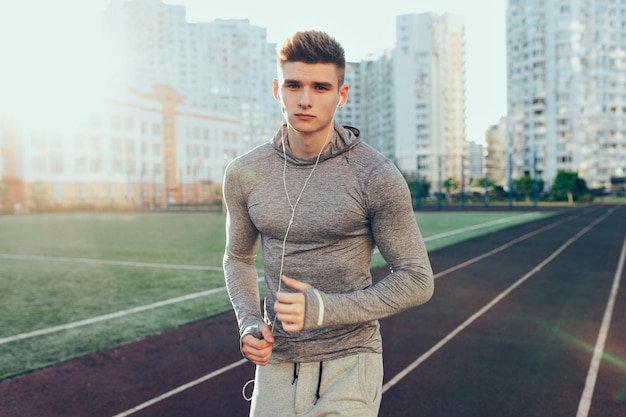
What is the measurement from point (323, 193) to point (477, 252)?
1263cm

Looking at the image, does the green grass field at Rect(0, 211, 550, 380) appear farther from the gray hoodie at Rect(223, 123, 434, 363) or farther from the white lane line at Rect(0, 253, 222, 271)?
the gray hoodie at Rect(223, 123, 434, 363)

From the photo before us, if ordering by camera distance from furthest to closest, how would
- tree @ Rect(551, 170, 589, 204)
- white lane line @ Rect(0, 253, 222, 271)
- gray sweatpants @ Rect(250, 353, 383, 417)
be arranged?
tree @ Rect(551, 170, 589, 204) → white lane line @ Rect(0, 253, 222, 271) → gray sweatpants @ Rect(250, 353, 383, 417)

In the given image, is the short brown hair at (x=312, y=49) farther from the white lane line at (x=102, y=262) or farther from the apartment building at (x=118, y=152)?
the apartment building at (x=118, y=152)

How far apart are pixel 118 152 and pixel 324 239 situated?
208ft

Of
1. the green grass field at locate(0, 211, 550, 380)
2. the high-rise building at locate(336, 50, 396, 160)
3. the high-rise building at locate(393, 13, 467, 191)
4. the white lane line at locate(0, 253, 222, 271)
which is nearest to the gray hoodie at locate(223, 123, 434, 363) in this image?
the green grass field at locate(0, 211, 550, 380)

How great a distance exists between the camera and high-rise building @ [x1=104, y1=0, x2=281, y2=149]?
13162 cm

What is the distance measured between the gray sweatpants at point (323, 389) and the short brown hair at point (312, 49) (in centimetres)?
95

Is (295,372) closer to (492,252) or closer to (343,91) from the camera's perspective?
(343,91)

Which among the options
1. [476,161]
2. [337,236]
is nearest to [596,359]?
[337,236]

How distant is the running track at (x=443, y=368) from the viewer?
Result: 171 inches

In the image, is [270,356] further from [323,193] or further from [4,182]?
[4,182]

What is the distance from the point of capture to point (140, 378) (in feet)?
16.3

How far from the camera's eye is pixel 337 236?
6.10 feet

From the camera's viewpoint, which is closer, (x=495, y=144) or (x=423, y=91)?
(x=423, y=91)
